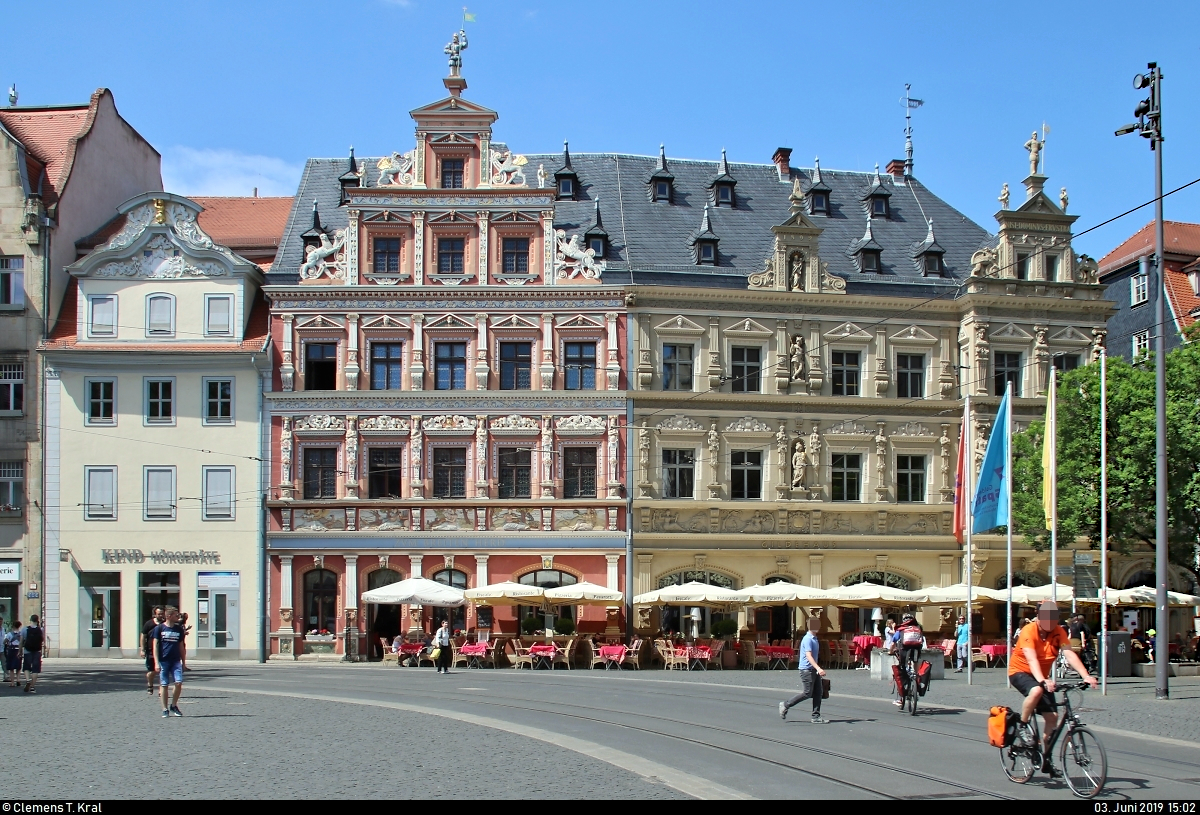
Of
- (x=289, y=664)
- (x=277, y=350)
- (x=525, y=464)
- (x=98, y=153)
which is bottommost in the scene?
(x=289, y=664)

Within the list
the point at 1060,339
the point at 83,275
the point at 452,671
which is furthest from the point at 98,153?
the point at 1060,339

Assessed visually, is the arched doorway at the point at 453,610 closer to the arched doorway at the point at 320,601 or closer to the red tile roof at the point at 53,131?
the arched doorway at the point at 320,601

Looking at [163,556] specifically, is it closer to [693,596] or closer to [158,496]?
[158,496]

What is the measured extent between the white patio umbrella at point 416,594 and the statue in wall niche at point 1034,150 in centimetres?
2458

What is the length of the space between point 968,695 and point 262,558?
960 inches

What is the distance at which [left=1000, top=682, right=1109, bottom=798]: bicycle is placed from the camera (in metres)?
12.8

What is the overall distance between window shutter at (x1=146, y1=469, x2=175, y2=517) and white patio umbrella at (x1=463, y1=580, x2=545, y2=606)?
10881 millimetres

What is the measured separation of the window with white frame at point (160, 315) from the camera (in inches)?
1704

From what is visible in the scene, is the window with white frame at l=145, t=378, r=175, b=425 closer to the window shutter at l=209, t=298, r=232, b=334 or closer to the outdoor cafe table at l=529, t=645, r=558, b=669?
the window shutter at l=209, t=298, r=232, b=334

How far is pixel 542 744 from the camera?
16844 millimetres

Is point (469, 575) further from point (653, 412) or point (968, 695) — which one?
point (968, 695)

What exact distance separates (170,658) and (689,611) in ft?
81.9

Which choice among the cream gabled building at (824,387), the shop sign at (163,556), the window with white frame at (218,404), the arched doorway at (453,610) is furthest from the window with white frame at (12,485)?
the cream gabled building at (824,387)

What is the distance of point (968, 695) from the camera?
26672 mm
